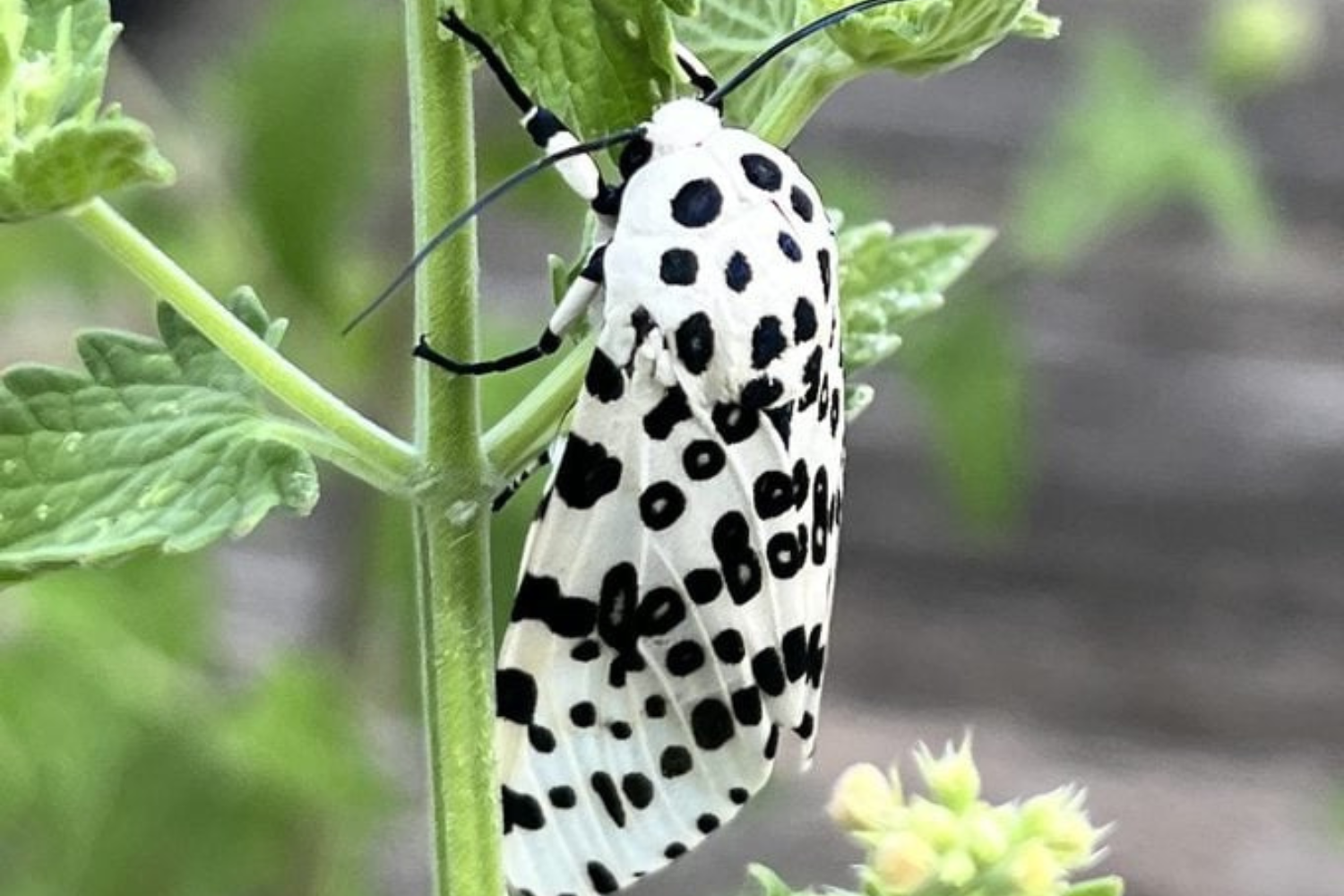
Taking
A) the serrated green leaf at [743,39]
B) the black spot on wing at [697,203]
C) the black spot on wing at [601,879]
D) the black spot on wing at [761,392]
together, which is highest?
the serrated green leaf at [743,39]

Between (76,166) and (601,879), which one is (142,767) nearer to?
(601,879)

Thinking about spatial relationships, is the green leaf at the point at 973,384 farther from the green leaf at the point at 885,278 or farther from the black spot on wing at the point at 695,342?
the black spot on wing at the point at 695,342

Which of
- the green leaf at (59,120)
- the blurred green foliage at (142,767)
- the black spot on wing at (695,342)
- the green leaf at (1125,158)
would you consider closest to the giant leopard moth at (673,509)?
the black spot on wing at (695,342)

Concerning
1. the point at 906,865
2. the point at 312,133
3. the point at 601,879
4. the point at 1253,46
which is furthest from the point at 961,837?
the point at 1253,46

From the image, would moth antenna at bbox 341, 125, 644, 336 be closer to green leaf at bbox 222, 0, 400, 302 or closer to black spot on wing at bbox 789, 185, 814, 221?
black spot on wing at bbox 789, 185, 814, 221

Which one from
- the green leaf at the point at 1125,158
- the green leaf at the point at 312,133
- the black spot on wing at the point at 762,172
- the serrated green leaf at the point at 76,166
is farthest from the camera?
the green leaf at the point at 1125,158

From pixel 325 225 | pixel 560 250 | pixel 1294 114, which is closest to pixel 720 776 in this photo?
pixel 325 225
